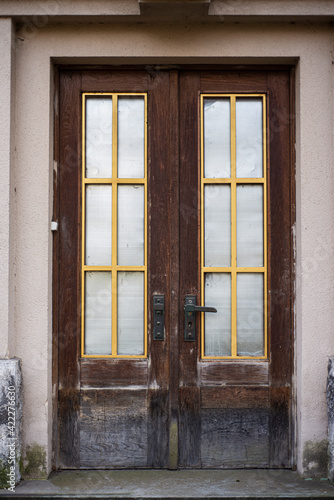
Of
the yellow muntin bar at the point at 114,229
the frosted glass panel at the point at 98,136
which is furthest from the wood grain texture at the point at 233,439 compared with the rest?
the frosted glass panel at the point at 98,136

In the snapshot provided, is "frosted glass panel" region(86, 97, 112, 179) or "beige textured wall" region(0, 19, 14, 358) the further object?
"frosted glass panel" region(86, 97, 112, 179)

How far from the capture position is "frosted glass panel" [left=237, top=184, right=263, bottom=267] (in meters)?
3.36

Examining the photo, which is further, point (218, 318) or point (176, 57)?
point (218, 318)

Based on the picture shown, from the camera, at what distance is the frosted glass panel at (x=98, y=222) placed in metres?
3.37

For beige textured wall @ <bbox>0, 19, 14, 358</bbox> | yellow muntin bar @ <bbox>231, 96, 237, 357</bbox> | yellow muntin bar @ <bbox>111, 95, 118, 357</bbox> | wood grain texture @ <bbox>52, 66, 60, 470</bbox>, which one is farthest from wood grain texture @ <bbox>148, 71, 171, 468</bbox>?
beige textured wall @ <bbox>0, 19, 14, 358</bbox>

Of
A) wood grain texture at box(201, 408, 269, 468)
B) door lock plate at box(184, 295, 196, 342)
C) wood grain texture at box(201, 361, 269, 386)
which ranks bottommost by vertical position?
wood grain texture at box(201, 408, 269, 468)

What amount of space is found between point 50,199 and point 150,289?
974 millimetres

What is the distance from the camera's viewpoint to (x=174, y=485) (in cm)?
309

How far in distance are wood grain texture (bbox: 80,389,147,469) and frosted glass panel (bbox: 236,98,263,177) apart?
1.86 meters

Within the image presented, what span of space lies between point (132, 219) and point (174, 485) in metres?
1.88

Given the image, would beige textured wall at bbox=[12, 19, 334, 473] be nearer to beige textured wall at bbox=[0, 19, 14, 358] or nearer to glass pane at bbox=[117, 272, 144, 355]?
beige textured wall at bbox=[0, 19, 14, 358]

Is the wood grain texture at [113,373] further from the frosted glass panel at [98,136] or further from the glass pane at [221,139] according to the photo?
the glass pane at [221,139]

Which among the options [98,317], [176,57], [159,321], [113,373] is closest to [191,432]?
[113,373]

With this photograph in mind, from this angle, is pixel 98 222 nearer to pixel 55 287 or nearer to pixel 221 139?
pixel 55 287
